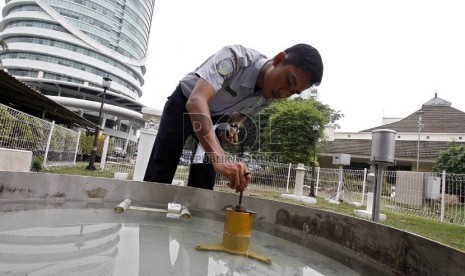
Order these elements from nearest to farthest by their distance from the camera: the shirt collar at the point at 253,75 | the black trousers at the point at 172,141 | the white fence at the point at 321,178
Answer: the shirt collar at the point at 253,75 < the black trousers at the point at 172,141 < the white fence at the point at 321,178

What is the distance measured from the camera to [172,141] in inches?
82.5

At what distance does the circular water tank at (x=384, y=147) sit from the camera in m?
2.52

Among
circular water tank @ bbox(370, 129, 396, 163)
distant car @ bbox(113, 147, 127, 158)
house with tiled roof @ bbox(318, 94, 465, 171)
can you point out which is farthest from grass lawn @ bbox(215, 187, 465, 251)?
house with tiled roof @ bbox(318, 94, 465, 171)

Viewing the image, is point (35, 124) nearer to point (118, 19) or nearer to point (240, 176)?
point (240, 176)

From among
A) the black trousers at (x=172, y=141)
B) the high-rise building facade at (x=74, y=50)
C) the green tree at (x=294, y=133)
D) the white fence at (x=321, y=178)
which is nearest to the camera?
the black trousers at (x=172, y=141)

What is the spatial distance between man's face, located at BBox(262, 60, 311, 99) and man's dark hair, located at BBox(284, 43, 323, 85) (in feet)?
0.07

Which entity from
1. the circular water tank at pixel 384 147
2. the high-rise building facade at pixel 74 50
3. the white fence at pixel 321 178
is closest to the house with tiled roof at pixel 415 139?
the white fence at pixel 321 178

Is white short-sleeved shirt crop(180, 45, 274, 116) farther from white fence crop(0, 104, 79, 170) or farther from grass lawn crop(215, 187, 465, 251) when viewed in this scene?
white fence crop(0, 104, 79, 170)

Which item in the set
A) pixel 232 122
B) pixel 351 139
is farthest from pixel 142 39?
pixel 232 122

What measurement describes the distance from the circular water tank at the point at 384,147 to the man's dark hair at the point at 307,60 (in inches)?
53.9

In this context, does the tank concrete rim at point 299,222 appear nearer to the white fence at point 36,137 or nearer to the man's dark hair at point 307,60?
the man's dark hair at point 307,60

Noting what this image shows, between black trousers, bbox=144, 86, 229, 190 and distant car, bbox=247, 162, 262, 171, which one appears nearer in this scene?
black trousers, bbox=144, 86, 229, 190

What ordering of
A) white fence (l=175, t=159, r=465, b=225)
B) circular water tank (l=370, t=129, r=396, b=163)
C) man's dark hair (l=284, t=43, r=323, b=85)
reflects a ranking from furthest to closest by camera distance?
white fence (l=175, t=159, r=465, b=225) < circular water tank (l=370, t=129, r=396, b=163) < man's dark hair (l=284, t=43, r=323, b=85)

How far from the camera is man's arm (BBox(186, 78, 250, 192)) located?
1.20 m
